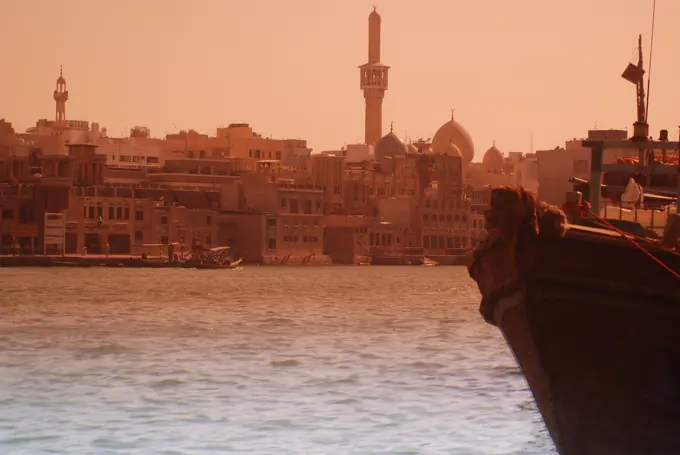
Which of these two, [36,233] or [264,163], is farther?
[264,163]

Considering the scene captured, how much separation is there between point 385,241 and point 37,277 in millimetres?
39542

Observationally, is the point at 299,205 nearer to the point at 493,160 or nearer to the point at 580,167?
the point at 580,167

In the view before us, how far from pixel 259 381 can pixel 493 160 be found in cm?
12598

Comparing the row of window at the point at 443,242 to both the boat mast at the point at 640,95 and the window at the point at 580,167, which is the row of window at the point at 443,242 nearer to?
the window at the point at 580,167

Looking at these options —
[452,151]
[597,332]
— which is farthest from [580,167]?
[597,332]

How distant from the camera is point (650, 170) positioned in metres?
18.5

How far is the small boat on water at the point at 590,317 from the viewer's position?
568 inches

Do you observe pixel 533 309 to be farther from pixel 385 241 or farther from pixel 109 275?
pixel 385 241

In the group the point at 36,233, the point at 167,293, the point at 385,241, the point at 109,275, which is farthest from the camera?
the point at 385,241

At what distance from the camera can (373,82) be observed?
158250 millimetres

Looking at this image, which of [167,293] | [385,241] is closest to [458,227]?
[385,241]

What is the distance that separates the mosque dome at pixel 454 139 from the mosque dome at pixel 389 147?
20.3 ft

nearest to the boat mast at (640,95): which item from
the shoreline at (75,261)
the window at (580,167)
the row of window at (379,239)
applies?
the window at (580,167)

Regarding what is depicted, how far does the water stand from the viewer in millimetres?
20125
